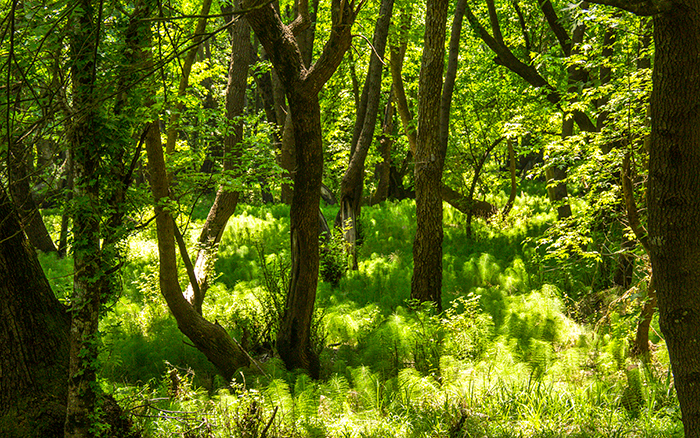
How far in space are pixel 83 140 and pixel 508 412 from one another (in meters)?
3.98

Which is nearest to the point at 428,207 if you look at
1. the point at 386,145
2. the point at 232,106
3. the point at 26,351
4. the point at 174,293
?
the point at 232,106

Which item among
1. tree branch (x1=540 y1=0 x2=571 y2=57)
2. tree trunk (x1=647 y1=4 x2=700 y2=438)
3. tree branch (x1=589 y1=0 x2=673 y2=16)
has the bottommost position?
tree trunk (x1=647 y1=4 x2=700 y2=438)

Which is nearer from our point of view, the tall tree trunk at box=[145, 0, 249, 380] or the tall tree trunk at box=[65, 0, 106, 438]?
the tall tree trunk at box=[65, 0, 106, 438]

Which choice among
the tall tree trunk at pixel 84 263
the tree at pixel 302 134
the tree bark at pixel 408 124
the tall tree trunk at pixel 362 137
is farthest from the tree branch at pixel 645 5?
the tall tree trunk at pixel 362 137

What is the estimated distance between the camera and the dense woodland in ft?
9.75

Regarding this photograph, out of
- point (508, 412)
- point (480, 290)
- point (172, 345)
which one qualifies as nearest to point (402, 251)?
point (480, 290)

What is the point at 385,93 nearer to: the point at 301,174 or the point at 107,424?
the point at 301,174

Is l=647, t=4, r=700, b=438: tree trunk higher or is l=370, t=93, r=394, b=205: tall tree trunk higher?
l=370, t=93, r=394, b=205: tall tree trunk

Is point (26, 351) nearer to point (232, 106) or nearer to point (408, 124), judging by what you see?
point (232, 106)

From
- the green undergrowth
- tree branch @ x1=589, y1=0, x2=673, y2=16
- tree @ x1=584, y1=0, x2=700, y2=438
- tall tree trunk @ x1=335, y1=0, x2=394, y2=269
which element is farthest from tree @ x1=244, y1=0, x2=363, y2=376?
tall tree trunk @ x1=335, y1=0, x2=394, y2=269

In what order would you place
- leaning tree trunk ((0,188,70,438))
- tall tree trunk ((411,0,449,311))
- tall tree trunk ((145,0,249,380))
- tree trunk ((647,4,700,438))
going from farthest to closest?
tall tree trunk ((411,0,449,311)), tall tree trunk ((145,0,249,380)), leaning tree trunk ((0,188,70,438)), tree trunk ((647,4,700,438))

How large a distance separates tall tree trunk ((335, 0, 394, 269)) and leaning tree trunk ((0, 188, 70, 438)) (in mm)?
6537

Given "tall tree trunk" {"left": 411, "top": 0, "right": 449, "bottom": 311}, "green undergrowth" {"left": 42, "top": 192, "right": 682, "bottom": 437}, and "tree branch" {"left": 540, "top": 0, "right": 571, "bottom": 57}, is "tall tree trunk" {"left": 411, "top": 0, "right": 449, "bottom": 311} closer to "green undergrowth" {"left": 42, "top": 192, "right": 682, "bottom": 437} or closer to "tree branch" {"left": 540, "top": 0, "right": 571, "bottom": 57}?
"green undergrowth" {"left": 42, "top": 192, "right": 682, "bottom": 437}

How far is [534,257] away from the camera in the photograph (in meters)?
9.07
